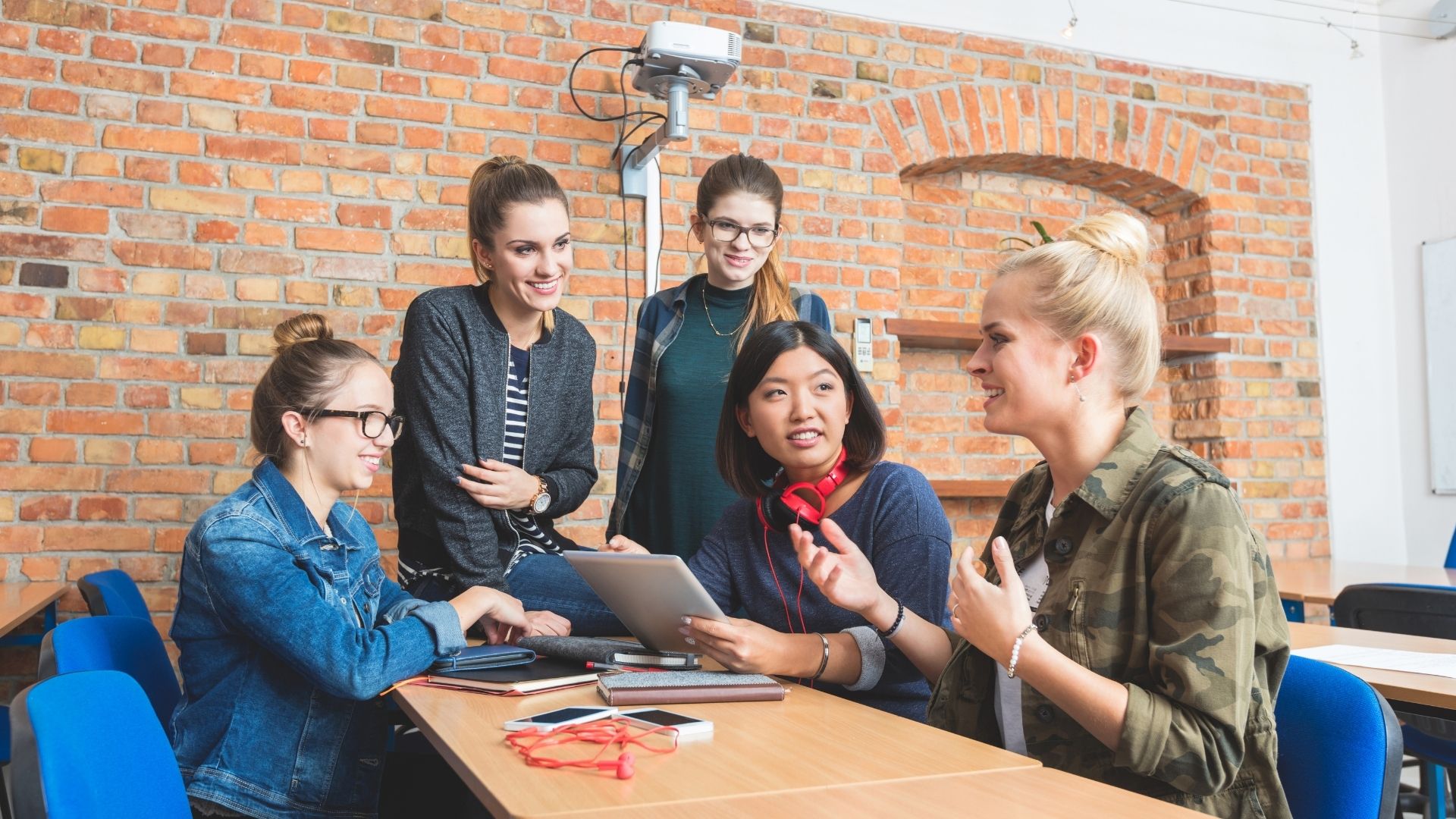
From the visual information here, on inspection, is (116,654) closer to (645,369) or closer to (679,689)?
(679,689)

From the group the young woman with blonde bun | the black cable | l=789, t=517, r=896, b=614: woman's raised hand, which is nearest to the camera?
l=789, t=517, r=896, b=614: woman's raised hand

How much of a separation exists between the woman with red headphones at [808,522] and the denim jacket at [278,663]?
1.64ft

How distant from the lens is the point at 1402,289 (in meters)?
5.29

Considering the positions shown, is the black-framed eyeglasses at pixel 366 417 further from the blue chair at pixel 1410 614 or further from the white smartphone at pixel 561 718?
the blue chair at pixel 1410 614

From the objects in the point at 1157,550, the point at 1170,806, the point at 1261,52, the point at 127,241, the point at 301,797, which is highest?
the point at 1261,52

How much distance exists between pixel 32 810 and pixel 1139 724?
116cm

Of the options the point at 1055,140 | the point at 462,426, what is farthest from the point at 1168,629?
the point at 1055,140

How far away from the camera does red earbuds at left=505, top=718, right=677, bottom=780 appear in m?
1.21

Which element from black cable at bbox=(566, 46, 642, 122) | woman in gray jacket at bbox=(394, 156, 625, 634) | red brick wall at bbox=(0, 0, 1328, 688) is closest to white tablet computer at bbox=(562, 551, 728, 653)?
woman in gray jacket at bbox=(394, 156, 625, 634)

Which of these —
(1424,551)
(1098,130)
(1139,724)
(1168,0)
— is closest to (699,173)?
(1098,130)

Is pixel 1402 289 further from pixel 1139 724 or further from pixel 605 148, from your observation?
pixel 1139 724

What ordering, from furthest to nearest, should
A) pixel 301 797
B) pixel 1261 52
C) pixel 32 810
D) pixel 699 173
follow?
pixel 1261 52
pixel 699 173
pixel 301 797
pixel 32 810

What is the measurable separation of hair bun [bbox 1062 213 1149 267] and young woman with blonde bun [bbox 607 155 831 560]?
123 cm

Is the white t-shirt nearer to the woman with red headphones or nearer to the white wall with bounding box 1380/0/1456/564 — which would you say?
the woman with red headphones
